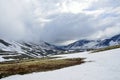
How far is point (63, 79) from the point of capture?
3509cm

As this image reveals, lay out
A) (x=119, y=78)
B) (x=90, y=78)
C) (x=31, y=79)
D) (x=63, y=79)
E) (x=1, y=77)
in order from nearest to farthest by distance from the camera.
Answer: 1. (x=119, y=78)
2. (x=90, y=78)
3. (x=63, y=79)
4. (x=31, y=79)
5. (x=1, y=77)

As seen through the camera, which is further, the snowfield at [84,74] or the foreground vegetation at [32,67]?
the foreground vegetation at [32,67]

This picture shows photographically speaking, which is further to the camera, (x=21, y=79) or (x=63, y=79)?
(x=21, y=79)

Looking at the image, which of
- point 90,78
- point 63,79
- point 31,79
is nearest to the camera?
point 90,78

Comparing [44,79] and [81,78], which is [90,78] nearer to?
[81,78]

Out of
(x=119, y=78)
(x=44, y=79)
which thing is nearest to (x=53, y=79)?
(x=44, y=79)

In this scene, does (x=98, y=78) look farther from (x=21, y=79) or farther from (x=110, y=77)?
(x=21, y=79)

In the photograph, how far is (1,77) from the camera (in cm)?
4603

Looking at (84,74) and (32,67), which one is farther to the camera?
(32,67)

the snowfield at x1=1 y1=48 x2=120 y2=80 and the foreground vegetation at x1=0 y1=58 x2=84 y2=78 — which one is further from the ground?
the foreground vegetation at x1=0 y1=58 x2=84 y2=78

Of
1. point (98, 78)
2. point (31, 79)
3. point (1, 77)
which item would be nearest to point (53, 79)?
point (31, 79)

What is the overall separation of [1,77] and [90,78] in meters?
20.4

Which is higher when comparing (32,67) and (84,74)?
(32,67)

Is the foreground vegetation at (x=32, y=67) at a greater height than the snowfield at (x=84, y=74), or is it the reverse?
the foreground vegetation at (x=32, y=67)
